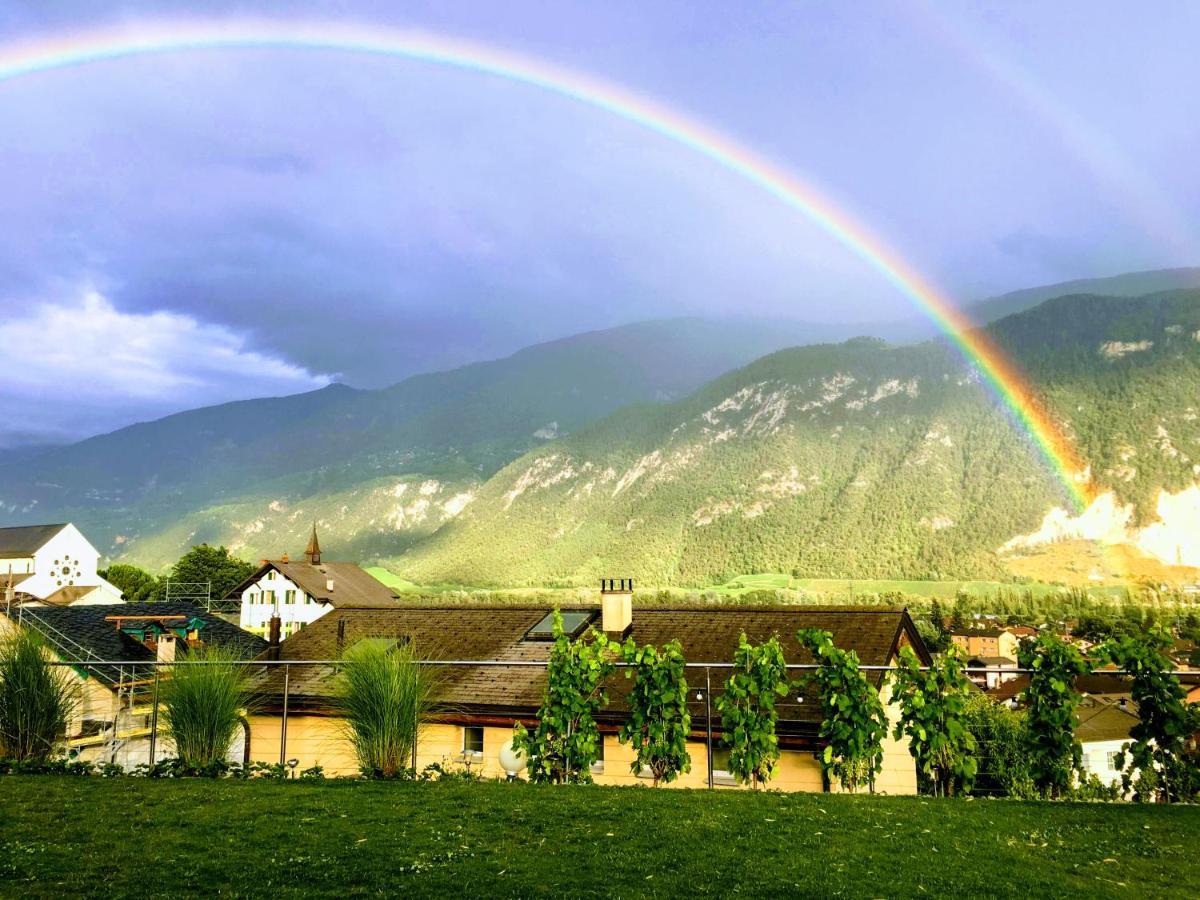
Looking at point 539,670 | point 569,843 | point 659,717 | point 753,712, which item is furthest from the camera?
point 539,670

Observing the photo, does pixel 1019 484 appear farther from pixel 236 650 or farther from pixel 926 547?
pixel 236 650

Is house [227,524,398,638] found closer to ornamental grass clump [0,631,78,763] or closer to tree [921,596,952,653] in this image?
tree [921,596,952,653]

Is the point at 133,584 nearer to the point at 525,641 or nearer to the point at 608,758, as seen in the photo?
the point at 525,641

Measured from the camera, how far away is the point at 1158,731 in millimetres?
8352

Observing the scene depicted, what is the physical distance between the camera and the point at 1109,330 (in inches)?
4624

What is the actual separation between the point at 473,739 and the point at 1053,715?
11705mm

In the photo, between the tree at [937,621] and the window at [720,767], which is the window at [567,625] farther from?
the tree at [937,621]

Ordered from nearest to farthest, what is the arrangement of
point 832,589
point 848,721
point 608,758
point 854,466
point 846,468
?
point 848,721, point 608,758, point 832,589, point 854,466, point 846,468

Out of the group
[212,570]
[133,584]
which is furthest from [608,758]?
[133,584]

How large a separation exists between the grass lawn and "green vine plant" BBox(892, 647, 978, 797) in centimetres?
75

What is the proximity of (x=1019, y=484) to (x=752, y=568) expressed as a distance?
33.6m

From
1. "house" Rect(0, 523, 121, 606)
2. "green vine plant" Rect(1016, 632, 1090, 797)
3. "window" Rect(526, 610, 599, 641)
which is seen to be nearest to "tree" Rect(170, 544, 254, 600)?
"house" Rect(0, 523, 121, 606)

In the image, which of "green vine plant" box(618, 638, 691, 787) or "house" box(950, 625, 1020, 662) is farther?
"house" box(950, 625, 1020, 662)

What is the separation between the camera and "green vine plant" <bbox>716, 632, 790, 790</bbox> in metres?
9.15
